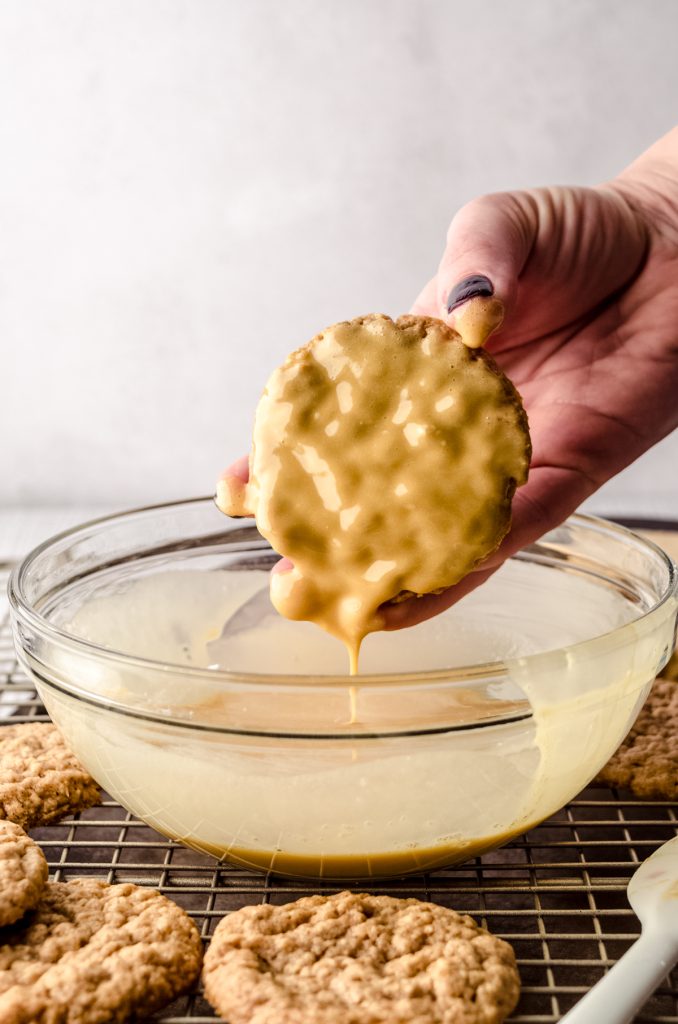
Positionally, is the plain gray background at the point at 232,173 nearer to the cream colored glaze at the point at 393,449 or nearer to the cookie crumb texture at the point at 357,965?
the cream colored glaze at the point at 393,449

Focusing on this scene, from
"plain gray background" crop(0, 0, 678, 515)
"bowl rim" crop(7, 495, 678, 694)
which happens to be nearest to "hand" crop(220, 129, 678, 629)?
"bowl rim" crop(7, 495, 678, 694)

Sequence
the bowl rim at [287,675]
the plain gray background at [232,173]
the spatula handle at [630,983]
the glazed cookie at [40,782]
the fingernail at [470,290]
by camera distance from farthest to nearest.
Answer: the plain gray background at [232,173], the glazed cookie at [40,782], the fingernail at [470,290], the bowl rim at [287,675], the spatula handle at [630,983]

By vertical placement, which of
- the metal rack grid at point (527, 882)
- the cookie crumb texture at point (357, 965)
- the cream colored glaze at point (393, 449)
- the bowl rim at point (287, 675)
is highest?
the cream colored glaze at point (393, 449)

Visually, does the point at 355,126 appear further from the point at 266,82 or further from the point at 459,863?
the point at 459,863

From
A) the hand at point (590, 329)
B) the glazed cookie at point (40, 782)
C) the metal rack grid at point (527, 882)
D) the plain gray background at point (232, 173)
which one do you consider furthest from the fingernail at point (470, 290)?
the plain gray background at point (232, 173)

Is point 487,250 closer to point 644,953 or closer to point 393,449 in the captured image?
point 393,449

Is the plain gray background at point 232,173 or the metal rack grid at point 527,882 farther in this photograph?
the plain gray background at point 232,173

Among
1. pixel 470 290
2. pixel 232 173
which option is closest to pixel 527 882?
pixel 470 290

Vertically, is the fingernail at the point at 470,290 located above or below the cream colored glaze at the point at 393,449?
above
